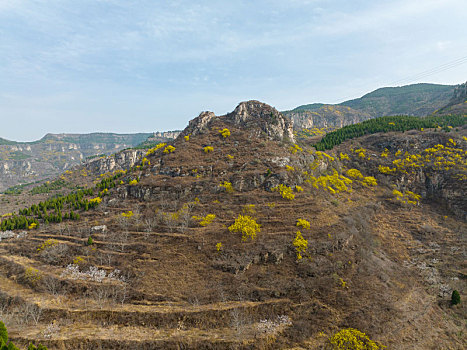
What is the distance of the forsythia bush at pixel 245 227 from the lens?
50.1 meters

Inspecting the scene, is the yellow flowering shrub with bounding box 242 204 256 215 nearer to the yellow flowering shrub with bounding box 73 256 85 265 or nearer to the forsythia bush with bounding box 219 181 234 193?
the forsythia bush with bounding box 219 181 234 193

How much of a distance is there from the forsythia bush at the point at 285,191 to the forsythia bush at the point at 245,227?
1491 centimetres

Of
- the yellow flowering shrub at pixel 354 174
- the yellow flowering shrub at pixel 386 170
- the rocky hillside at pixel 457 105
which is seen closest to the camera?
the yellow flowering shrub at pixel 386 170

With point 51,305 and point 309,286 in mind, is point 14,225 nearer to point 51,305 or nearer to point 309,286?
point 51,305

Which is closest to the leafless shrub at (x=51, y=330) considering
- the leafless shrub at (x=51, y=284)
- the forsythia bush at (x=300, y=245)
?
the leafless shrub at (x=51, y=284)

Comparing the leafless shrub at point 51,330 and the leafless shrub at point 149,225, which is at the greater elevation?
the leafless shrub at point 149,225

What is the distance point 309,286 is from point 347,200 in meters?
42.3

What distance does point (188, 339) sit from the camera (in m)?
31.5

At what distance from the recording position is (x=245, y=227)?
5125 cm

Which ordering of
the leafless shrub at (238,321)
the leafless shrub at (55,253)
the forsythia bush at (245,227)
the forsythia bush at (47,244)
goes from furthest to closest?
1. the forsythia bush at (47,244)
2. the forsythia bush at (245,227)
3. the leafless shrub at (55,253)
4. the leafless shrub at (238,321)

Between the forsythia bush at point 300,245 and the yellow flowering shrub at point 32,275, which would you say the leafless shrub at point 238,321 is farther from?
the yellow flowering shrub at point 32,275

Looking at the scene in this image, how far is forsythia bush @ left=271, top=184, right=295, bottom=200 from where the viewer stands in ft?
207

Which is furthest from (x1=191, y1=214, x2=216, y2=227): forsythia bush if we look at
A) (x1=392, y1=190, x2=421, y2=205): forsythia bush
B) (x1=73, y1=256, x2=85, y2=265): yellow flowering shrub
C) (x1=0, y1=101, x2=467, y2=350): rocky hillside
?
(x1=392, y1=190, x2=421, y2=205): forsythia bush

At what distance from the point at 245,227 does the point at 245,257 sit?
7.73 m
